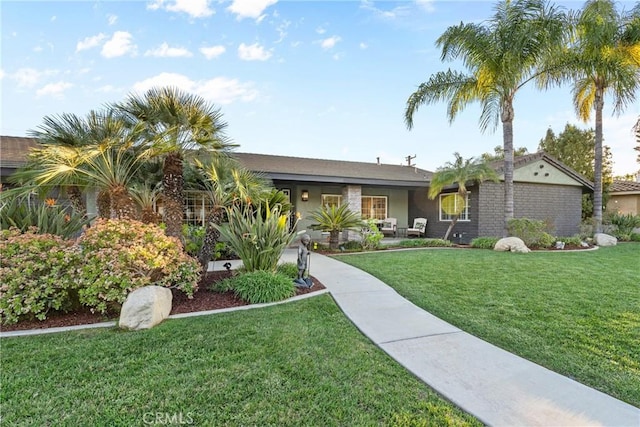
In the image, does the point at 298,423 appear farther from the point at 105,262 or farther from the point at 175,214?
the point at 175,214

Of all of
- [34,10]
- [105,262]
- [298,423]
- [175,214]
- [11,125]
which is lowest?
[298,423]

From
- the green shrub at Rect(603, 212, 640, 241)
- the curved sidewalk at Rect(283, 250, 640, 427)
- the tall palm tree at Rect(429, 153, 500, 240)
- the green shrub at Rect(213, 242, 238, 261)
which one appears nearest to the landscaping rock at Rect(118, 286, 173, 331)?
the curved sidewalk at Rect(283, 250, 640, 427)

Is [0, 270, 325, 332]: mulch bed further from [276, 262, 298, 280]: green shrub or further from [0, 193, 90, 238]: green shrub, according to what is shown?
[0, 193, 90, 238]: green shrub

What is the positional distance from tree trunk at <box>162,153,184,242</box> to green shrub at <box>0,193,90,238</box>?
141cm

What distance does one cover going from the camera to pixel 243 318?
404cm

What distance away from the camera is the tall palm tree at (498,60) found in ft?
31.6

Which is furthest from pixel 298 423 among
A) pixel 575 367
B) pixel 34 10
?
pixel 34 10

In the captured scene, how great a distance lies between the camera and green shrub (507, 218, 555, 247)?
35.3 ft

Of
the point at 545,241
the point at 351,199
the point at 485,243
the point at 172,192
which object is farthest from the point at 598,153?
the point at 172,192

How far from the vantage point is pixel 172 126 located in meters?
5.39

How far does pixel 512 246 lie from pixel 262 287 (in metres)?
8.89

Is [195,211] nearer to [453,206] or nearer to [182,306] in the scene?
[182,306]

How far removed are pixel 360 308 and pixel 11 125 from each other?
14.4 m

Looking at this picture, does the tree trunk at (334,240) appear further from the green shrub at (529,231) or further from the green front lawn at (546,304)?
the green shrub at (529,231)
